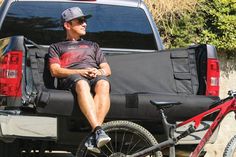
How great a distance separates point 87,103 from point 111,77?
0.79 m

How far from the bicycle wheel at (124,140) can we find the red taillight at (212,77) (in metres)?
0.83

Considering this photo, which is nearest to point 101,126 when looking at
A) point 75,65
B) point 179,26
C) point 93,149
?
point 93,149

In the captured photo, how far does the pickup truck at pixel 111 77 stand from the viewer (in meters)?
5.24

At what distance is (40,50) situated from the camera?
586 cm

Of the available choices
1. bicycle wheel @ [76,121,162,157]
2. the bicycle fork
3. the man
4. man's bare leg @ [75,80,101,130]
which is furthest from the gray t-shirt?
the bicycle fork

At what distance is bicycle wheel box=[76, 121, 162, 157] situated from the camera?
5.22 meters

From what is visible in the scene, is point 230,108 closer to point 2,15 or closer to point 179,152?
point 179,152

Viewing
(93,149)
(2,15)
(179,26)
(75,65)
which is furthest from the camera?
(179,26)

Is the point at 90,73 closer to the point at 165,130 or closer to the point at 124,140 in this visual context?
the point at 124,140

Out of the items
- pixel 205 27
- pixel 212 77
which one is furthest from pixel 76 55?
pixel 205 27

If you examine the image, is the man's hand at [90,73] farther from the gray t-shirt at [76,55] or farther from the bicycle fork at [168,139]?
the bicycle fork at [168,139]

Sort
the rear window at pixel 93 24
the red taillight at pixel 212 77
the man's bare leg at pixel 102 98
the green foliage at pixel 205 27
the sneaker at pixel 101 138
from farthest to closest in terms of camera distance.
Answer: the green foliage at pixel 205 27 → the rear window at pixel 93 24 → the red taillight at pixel 212 77 → the man's bare leg at pixel 102 98 → the sneaker at pixel 101 138

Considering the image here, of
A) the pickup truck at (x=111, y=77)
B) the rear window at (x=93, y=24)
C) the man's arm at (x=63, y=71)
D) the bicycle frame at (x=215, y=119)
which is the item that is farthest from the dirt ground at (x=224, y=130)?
the man's arm at (x=63, y=71)

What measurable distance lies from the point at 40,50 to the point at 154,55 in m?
1.08
